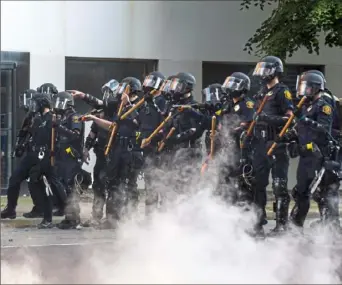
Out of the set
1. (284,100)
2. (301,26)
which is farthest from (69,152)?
(301,26)

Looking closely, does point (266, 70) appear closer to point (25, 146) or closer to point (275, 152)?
point (275, 152)

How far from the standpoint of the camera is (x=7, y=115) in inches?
499

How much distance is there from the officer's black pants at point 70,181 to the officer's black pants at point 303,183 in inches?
110

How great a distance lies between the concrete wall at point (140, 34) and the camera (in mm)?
6855

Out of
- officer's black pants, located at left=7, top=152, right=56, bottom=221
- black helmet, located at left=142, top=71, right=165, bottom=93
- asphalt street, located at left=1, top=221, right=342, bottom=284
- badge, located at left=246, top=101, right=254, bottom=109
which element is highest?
black helmet, located at left=142, top=71, right=165, bottom=93

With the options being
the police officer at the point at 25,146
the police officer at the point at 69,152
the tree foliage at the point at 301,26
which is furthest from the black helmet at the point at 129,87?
the tree foliage at the point at 301,26

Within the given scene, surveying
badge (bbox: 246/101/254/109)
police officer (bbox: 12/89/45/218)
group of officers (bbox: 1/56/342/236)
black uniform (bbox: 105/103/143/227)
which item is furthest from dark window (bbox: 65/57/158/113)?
badge (bbox: 246/101/254/109)

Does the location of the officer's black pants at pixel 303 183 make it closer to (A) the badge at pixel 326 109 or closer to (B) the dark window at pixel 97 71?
(A) the badge at pixel 326 109

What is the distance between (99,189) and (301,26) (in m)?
3.97

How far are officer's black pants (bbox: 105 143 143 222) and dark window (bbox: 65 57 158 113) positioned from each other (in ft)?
10.6

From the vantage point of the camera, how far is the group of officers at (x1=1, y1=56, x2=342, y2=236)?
7848 millimetres

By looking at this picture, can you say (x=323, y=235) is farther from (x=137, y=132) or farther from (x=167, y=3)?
(x=167, y=3)

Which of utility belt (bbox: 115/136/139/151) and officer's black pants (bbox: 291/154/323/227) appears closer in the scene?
officer's black pants (bbox: 291/154/323/227)

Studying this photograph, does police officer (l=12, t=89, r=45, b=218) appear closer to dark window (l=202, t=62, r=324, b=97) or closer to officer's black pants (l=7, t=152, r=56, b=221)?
officer's black pants (l=7, t=152, r=56, b=221)
